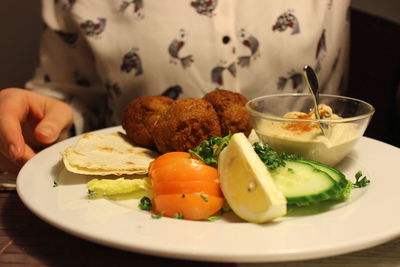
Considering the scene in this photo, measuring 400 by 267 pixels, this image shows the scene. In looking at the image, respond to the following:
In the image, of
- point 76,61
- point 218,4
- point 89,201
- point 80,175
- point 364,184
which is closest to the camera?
point 89,201

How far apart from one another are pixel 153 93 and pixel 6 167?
0.84m

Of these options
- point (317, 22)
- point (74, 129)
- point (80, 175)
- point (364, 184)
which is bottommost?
point (74, 129)

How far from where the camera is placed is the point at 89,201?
1.12 m

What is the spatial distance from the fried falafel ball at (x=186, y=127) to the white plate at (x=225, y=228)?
1.17ft

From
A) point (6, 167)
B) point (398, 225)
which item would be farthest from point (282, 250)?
point (6, 167)

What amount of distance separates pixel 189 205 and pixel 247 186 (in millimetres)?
165

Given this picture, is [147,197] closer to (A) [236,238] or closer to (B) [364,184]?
(A) [236,238]

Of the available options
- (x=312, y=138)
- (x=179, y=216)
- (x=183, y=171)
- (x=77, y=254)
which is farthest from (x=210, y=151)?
(x=77, y=254)

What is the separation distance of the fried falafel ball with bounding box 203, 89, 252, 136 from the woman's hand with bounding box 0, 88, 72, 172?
63cm

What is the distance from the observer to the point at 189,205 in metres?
1.06

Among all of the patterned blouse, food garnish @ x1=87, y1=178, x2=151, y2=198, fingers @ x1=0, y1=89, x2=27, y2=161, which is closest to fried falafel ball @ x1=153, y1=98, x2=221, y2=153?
food garnish @ x1=87, y1=178, x2=151, y2=198

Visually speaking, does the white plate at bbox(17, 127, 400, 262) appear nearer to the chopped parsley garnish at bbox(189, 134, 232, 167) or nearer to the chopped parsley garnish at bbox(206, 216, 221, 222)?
the chopped parsley garnish at bbox(206, 216, 221, 222)

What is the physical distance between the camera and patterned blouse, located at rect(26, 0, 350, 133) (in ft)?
6.68

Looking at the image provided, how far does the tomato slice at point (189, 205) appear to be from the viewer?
3.47ft
